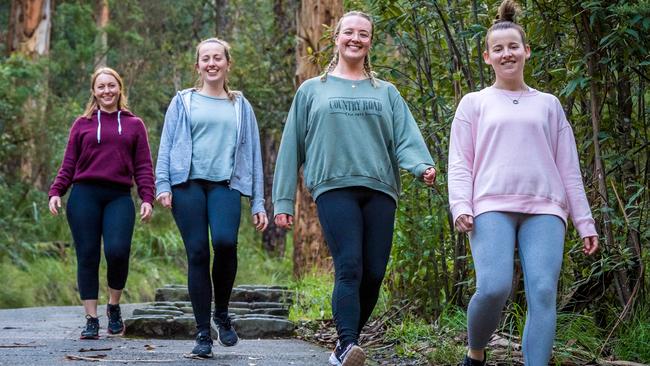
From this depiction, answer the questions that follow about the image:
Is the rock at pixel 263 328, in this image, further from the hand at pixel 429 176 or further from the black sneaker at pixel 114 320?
the hand at pixel 429 176

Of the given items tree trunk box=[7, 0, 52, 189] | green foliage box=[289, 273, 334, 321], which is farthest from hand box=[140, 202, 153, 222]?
tree trunk box=[7, 0, 52, 189]

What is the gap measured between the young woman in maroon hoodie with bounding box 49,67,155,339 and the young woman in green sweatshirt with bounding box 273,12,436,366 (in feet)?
7.73

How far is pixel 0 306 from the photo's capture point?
16.0 meters

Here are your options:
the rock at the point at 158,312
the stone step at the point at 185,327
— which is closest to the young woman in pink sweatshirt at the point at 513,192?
the stone step at the point at 185,327

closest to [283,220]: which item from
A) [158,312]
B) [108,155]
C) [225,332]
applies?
[225,332]

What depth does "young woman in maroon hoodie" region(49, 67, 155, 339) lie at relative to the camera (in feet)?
26.9

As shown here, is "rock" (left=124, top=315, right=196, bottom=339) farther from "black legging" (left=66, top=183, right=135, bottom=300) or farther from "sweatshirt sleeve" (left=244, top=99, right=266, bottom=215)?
"sweatshirt sleeve" (left=244, top=99, right=266, bottom=215)

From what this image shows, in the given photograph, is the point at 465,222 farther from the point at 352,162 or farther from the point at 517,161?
the point at 352,162

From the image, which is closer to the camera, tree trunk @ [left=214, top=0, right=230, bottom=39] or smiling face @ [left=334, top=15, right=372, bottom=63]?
smiling face @ [left=334, top=15, right=372, bottom=63]

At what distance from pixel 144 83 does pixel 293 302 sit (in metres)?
15.8

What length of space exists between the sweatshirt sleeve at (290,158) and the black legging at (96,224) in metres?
2.49

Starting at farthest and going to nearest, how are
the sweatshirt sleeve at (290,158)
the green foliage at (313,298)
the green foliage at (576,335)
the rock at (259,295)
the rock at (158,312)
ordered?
the rock at (259,295) → the green foliage at (313,298) → the rock at (158,312) → the green foliage at (576,335) → the sweatshirt sleeve at (290,158)

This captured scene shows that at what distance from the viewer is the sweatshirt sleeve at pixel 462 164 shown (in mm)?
5227

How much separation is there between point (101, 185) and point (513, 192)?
4069 millimetres
